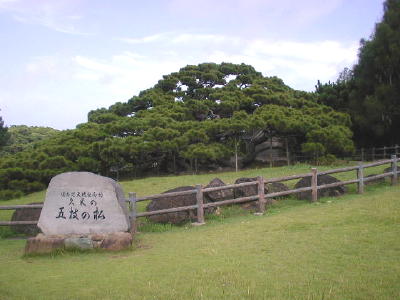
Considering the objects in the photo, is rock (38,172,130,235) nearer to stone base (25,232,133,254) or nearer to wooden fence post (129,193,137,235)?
stone base (25,232,133,254)

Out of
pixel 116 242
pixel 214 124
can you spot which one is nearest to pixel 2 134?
pixel 214 124

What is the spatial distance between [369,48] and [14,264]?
965 inches

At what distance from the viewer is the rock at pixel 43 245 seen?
796 centimetres

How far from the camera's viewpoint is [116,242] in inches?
316

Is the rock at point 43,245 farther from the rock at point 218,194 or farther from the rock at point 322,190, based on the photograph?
the rock at point 322,190

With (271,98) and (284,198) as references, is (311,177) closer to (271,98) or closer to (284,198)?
(284,198)

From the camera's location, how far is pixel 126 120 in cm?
2020

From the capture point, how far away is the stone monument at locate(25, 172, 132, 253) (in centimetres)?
842

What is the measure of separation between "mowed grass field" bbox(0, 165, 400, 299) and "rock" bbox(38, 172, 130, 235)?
0.64 m

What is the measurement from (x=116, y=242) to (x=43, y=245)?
4.49 ft

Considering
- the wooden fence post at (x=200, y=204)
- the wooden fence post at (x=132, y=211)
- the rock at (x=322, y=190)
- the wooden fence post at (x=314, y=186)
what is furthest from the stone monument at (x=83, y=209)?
the rock at (x=322, y=190)

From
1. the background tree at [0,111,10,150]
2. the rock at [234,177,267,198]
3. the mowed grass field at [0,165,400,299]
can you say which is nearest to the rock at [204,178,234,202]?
the rock at [234,177,267,198]

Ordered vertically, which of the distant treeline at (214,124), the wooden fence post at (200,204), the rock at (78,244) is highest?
the distant treeline at (214,124)

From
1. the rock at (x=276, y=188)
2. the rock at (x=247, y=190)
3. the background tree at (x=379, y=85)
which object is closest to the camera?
the rock at (x=247, y=190)
